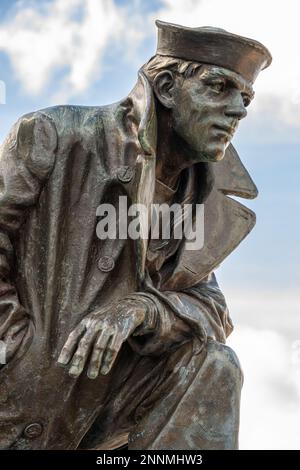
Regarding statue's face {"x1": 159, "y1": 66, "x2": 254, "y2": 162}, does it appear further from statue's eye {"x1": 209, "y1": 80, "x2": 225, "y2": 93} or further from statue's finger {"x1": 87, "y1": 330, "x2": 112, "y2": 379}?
statue's finger {"x1": 87, "y1": 330, "x2": 112, "y2": 379}

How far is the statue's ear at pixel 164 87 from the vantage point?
7.85m

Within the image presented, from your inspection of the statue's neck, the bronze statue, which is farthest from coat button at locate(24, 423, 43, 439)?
the statue's neck

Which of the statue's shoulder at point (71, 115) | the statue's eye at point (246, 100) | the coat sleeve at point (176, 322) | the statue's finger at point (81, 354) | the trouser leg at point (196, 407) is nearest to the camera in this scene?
the statue's finger at point (81, 354)

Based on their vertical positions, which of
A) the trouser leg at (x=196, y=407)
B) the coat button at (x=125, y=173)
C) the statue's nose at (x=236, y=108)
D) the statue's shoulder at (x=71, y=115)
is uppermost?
the statue's nose at (x=236, y=108)

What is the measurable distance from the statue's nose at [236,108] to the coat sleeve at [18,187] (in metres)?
0.93

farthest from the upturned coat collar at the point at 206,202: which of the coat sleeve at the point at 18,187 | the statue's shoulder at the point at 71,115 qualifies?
the coat sleeve at the point at 18,187

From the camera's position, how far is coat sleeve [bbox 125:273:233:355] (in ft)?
25.1

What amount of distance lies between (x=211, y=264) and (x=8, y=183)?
4.04 ft

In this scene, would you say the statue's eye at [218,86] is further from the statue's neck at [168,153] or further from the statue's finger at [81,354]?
the statue's finger at [81,354]

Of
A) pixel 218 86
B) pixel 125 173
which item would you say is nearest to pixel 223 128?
pixel 218 86
